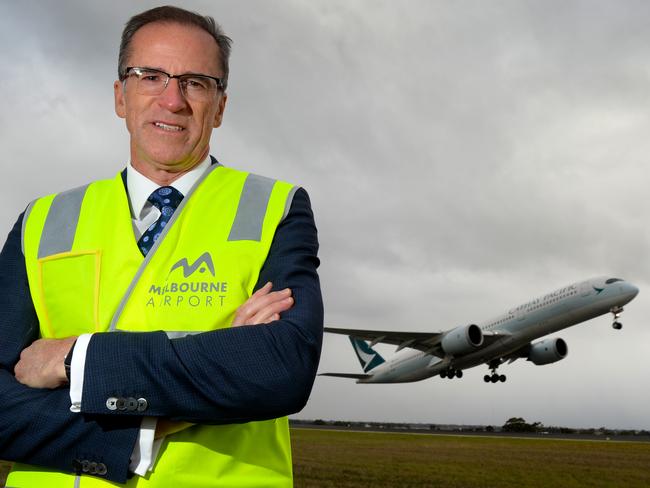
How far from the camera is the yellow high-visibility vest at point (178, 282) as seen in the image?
5.56 ft

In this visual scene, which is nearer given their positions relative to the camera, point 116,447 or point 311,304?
point 116,447

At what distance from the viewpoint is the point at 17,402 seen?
5.90 feet

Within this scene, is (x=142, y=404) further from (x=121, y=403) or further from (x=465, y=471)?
(x=465, y=471)

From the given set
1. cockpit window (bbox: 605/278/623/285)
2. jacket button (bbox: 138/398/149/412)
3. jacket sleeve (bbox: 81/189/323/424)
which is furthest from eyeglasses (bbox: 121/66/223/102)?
cockpit window (bbox: 605/278/623/285)

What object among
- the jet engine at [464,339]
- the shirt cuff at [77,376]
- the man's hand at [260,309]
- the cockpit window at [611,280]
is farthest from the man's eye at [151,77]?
the cockpit window at [611,280]

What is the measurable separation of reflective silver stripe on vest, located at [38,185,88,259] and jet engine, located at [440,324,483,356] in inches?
1222

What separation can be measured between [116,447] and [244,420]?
1.02 feet

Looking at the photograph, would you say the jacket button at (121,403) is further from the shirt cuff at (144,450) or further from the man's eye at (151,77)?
the man's eye at (151,77)

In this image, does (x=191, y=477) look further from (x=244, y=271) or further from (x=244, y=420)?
(x=244, y=271)

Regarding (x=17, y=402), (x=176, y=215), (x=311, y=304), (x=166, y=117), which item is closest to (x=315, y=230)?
(x=311, y=304)

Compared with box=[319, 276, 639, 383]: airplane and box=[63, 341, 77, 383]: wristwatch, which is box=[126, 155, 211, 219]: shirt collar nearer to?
box=[63, 341, 77, 383]: wristwatch

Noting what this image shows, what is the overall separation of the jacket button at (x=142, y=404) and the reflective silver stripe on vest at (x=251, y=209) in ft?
1.58

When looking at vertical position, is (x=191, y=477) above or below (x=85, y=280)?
below

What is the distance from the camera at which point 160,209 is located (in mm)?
1997
